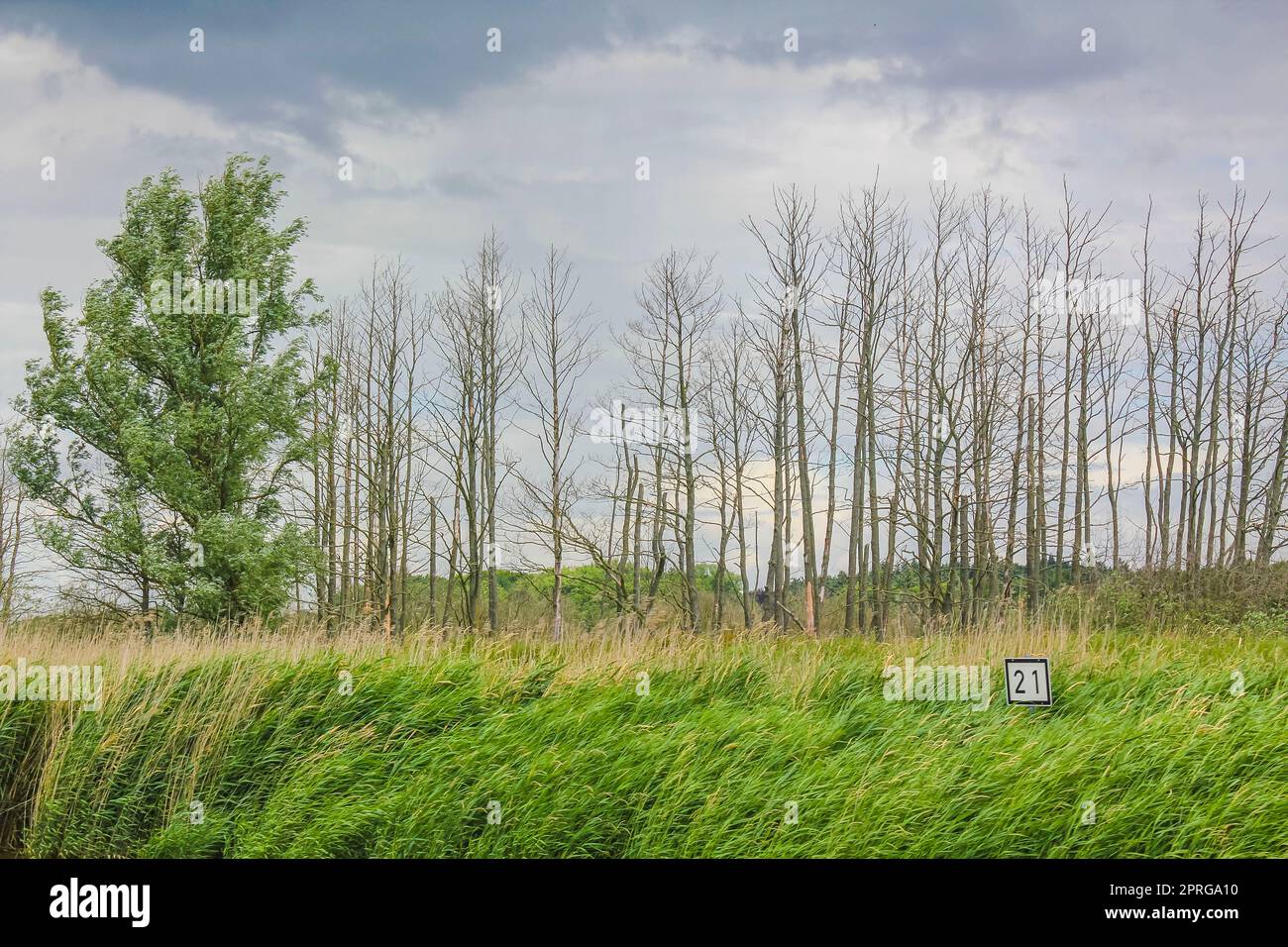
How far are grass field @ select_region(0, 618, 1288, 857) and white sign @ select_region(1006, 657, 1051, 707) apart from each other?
1.09 feet

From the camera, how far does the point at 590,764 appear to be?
680cm

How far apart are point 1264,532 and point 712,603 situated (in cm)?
1492

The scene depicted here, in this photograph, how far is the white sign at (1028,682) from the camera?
7.68 meters

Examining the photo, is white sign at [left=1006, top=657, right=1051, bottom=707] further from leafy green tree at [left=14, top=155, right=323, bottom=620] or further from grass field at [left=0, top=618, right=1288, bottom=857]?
leafy green tree at [left=14, top=155, right=323, bottom=620]

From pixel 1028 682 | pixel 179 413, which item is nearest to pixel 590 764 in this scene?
pixel 1028 682

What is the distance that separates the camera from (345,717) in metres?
7.89

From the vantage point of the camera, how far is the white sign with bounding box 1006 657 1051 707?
25.2ft

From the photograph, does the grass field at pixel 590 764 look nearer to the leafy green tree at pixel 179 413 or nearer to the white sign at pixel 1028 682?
the white sign at pixel 1028 682

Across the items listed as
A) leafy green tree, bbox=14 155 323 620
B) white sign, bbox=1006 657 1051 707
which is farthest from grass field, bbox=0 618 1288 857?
leafy green tree, bbox=14 155 323 620

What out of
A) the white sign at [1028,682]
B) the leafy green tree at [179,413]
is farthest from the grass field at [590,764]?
the leafy green tree at [179,413]

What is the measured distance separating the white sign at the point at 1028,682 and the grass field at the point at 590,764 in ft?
1.09

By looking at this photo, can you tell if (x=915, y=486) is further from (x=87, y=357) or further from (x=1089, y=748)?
(x=87, y=357)

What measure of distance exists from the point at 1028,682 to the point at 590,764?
3756mm
